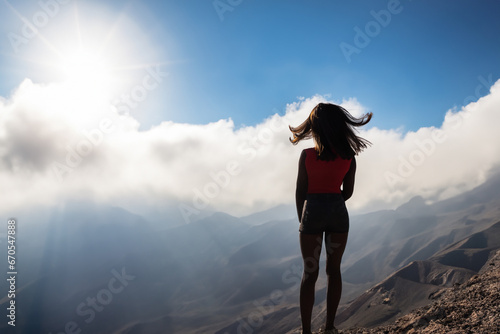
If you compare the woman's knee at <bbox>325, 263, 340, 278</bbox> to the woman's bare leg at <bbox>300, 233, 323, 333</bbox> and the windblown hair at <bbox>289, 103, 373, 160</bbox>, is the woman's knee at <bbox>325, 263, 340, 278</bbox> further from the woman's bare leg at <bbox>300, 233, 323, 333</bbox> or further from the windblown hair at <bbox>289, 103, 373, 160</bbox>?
the windblown hair at <bbox>289, 103, 373, 160</bbox>

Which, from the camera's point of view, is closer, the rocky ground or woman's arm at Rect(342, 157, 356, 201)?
the rocky ground

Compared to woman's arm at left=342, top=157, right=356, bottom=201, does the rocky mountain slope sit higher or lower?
lower

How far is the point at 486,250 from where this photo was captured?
Answer: 156125 mm

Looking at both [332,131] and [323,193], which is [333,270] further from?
[332,131]

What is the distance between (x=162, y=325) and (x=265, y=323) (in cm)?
6886

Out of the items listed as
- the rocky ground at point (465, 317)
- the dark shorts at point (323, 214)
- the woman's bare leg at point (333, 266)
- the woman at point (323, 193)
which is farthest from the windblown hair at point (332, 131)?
the rocky ground at point (465, 317)

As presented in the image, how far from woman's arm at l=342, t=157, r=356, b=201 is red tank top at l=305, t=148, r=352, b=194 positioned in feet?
0.80

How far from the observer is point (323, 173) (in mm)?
3441

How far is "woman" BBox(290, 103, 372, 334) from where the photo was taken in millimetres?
3416

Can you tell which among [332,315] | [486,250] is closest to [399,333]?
[332,315]

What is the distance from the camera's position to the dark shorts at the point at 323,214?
3389 millimetres

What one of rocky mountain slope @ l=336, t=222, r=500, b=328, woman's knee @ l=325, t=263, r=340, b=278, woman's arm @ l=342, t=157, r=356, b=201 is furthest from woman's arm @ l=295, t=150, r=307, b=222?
rocky mountain slope @ l=336, t=222, r=500, b=328

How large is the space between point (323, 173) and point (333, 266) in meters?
1.23

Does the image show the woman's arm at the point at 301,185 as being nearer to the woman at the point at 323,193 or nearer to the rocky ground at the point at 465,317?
the woman at the point at 323,193
